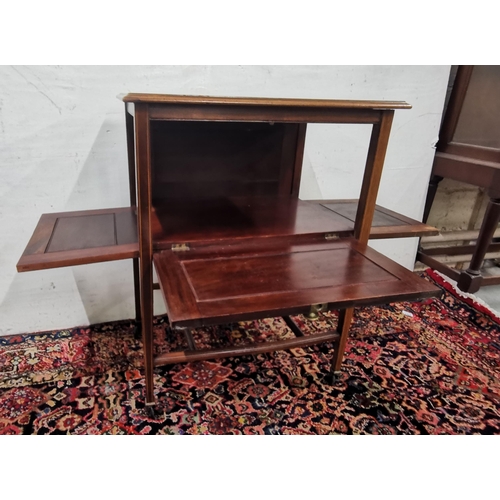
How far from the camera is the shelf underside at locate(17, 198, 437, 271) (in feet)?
4.38

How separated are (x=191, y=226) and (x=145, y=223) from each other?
10.9 inches

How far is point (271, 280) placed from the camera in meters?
1.18

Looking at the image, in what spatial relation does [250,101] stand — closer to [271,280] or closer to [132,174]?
[271,280]

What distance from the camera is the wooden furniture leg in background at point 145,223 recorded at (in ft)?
3.76

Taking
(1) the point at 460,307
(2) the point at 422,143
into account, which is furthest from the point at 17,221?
(1) the point at 460,307

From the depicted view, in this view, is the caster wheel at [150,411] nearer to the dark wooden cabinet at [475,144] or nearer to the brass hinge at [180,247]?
the brass hinge at [180,247]

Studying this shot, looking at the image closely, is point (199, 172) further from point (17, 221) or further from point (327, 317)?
point (327, 317)

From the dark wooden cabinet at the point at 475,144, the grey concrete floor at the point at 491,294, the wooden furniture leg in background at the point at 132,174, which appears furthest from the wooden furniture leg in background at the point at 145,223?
the grey concrete floor at the point at 491,294

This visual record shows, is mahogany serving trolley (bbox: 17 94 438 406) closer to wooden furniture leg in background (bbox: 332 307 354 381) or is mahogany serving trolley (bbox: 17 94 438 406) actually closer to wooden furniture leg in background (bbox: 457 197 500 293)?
wooden furniture leg in background (bbox: 332 307 354 381)

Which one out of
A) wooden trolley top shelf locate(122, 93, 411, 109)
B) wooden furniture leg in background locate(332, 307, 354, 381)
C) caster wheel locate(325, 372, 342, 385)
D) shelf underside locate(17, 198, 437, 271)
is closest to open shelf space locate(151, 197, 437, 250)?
shelf underside locate(17, 198, 437, 271)

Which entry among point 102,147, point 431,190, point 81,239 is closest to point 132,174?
point 102,147

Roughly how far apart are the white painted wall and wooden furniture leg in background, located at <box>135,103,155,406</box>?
0.80 meters

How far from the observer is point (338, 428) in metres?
1.59

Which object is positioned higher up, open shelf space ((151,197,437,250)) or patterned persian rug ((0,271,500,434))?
open shelf space ((151,197,437,250))
